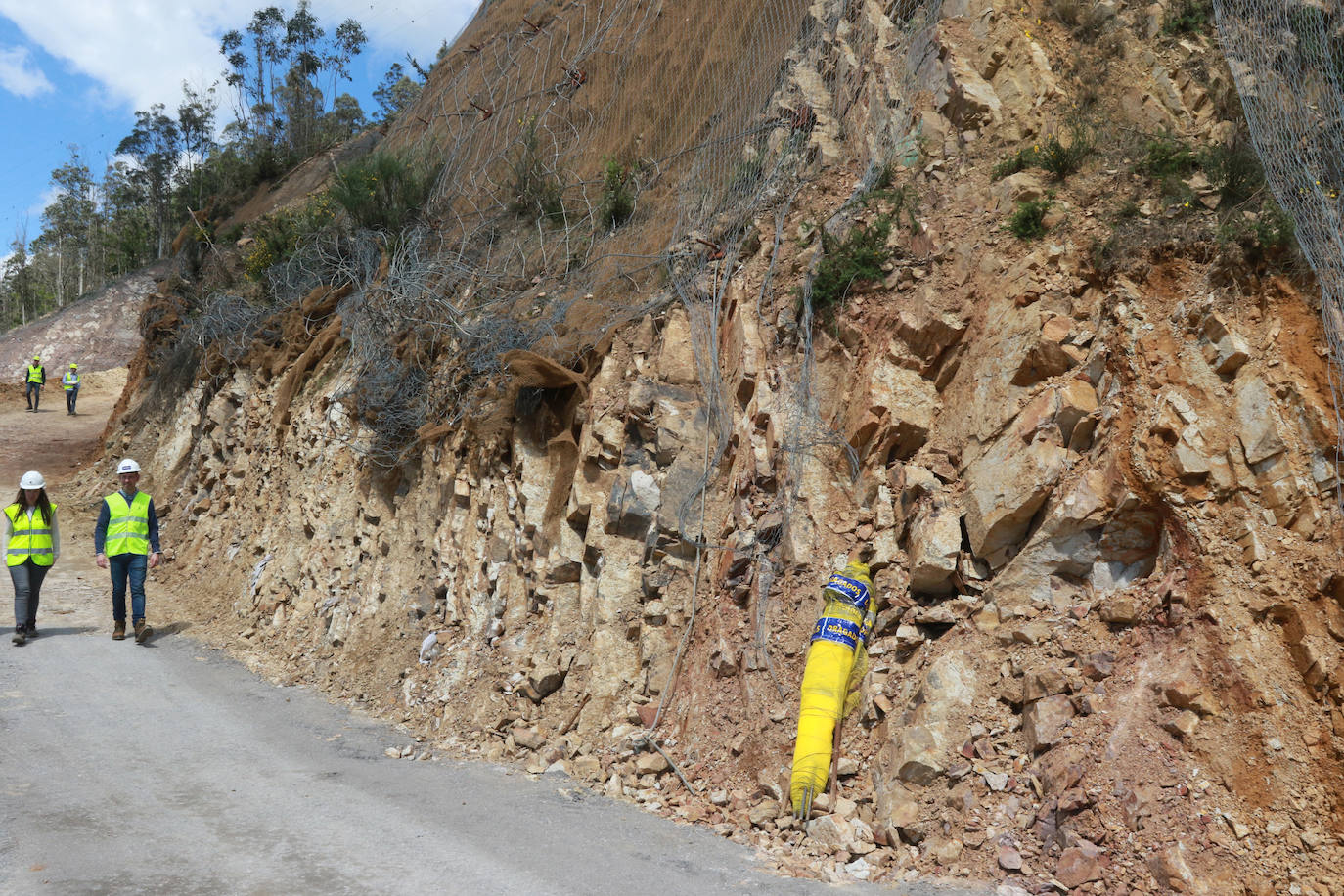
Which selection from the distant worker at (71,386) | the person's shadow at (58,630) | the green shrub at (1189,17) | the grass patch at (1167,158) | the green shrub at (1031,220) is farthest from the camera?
the distant worker at (71,386)

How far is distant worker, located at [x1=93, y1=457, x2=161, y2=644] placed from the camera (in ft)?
27.9

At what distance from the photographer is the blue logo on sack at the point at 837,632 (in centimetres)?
493

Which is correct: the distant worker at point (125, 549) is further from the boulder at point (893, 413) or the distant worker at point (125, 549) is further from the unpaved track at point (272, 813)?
the boulder at point (893, 413)

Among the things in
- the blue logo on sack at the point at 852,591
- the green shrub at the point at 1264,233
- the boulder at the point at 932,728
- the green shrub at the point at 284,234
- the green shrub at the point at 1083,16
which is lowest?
the boulder at the point at 932,728

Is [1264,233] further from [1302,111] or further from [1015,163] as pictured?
[1015,163]

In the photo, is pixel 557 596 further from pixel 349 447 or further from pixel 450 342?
pixel 349 447

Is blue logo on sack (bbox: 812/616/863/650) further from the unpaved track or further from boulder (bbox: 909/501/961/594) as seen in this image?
the unpaved track

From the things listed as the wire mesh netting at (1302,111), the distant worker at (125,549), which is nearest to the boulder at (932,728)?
the wire mesh netting at (1302,111)

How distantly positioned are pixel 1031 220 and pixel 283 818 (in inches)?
202

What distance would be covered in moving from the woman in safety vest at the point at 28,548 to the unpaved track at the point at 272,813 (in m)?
1.00

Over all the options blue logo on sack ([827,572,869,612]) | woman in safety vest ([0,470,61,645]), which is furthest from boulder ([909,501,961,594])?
woman in safety vest ([0,470,61,645])

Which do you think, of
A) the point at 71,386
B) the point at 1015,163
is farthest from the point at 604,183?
the point at 71,386

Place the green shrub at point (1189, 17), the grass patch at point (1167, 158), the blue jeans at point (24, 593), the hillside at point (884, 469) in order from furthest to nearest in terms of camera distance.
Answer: the blue jeans at point (24, 593), the green shrub at point (1189, 17), the grass patch at point (1167, 158), the hillside at point (884, 469)

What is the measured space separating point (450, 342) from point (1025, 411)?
5733 millimetres
